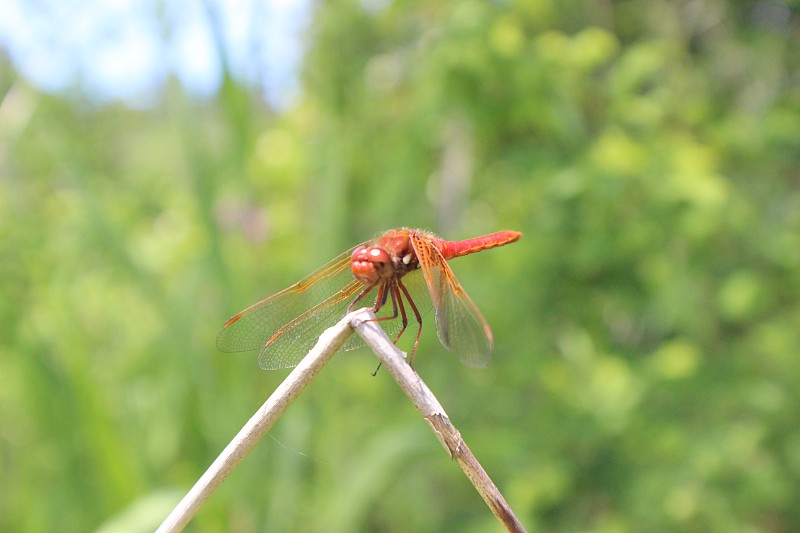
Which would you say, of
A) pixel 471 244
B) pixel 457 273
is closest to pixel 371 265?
pixel 471 244

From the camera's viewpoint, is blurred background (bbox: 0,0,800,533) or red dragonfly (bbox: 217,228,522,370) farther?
blurred background (bbox: 0,0,800,533)

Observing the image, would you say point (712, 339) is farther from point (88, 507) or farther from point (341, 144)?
point (88, 507)

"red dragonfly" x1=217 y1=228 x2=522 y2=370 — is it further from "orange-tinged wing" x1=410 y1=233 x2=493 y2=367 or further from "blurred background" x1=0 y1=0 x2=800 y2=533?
"blurred background" x1=0 y1=0 x2=800 y2=533

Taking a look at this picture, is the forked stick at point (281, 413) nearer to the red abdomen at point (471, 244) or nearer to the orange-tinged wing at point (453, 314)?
the orange-tinged wing at point (453, 314)

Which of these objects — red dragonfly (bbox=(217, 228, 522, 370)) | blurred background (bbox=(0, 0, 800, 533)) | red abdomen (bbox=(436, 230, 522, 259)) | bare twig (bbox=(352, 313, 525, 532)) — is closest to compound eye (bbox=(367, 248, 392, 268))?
red dragonfly (bbox=(217, 228, 522, 370))

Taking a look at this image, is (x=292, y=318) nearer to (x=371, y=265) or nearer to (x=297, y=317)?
(x=297, y=317)
